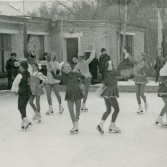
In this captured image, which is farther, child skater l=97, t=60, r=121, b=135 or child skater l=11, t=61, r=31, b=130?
child skater l=11, t=61, r=31, b=130

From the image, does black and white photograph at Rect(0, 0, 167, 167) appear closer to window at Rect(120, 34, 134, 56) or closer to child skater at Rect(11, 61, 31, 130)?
child skater at Rect(11, 61, 31, 130)

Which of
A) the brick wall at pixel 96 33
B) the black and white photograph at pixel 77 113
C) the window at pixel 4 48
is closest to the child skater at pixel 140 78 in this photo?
the black and white photograph at pixel 77 113

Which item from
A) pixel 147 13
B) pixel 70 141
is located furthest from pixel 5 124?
pixel 147 13

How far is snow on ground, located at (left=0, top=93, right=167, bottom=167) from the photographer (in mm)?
6480

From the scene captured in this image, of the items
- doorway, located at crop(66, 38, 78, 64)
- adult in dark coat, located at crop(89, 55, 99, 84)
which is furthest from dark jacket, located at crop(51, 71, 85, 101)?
doorway, located at crop(66, 38, 78, 64)

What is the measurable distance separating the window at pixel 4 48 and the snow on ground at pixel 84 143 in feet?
A: 27.6

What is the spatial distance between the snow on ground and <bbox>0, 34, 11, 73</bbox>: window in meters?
8.41

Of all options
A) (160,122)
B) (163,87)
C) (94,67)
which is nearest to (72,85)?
(163,87)

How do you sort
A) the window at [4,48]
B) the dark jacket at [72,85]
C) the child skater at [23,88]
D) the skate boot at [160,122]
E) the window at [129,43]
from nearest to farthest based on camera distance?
the dark jacket at [72,85]
the skate boot at [160,122]
the child skater at [23,88]
the window at [4,48]
the window at [129,43]

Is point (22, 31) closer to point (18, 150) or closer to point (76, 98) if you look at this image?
point (76, 98)

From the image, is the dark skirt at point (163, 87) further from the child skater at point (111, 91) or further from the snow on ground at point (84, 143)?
the child skater at point (111, 91)

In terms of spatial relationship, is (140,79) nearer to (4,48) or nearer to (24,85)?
(24,85)

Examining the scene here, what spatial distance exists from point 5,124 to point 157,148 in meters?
4.23

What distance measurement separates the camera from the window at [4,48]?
19895mm
